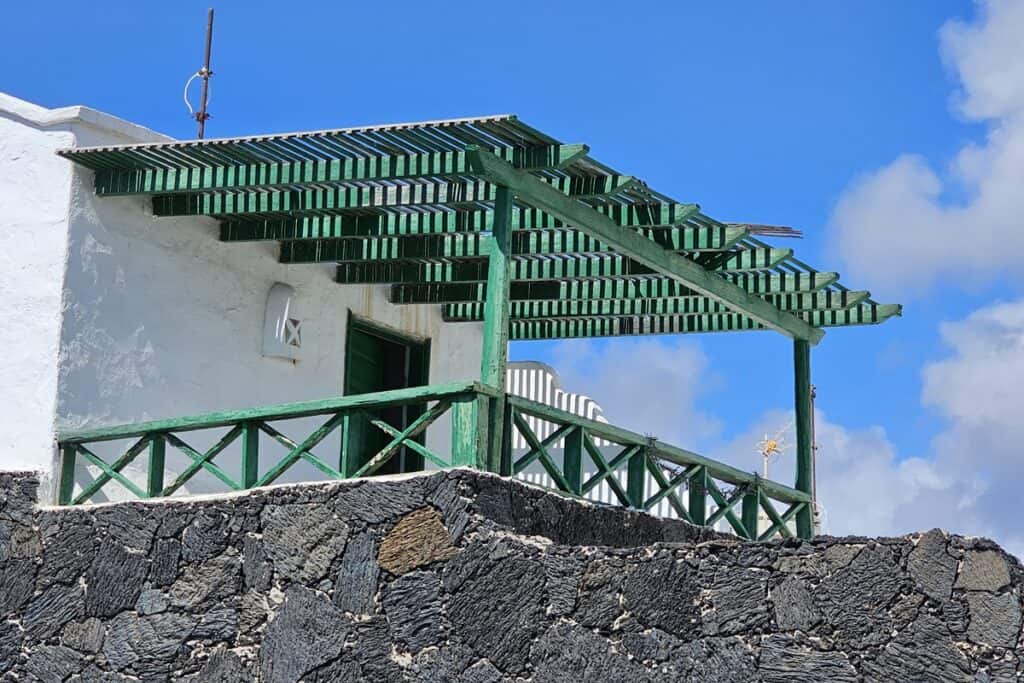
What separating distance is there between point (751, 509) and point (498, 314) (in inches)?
129

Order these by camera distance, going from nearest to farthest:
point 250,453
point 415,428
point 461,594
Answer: point 461,594
point 415,428
point 250,453

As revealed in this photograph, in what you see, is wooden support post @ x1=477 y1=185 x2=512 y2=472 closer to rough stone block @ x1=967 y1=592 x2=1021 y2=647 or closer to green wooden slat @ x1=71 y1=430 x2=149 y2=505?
green wooden slat @ x1=71 y1=430 x2=149 y2=505

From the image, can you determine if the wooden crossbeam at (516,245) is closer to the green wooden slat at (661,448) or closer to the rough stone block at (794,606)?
the green wooden slat at (661,448)

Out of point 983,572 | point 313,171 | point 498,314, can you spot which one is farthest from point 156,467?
point 983,572

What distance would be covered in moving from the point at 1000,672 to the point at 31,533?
6003mm

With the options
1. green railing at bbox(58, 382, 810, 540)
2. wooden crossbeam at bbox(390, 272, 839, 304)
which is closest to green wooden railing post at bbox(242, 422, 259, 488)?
green railing at bbox(58, 382, 810, 540)

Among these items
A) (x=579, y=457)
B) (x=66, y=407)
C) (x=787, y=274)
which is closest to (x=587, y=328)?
(x=787, y=274)

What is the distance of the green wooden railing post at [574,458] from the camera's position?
35.0 ft

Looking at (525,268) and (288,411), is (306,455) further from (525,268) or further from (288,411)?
(525,268)

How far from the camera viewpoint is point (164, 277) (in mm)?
11672

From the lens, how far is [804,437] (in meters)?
12.9

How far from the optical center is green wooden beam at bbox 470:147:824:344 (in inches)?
390

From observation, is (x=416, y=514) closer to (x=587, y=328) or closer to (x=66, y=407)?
(x=66, y=407)

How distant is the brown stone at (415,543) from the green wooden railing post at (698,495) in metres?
2.80
